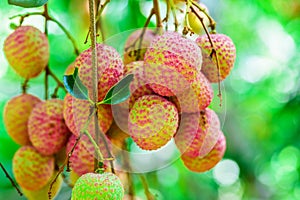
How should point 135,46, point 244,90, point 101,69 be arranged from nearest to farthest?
point 101,69, point 135,46, point 244,90

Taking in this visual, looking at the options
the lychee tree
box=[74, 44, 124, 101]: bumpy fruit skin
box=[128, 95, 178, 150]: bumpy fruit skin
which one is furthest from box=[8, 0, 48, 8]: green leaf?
box=[128, 95, 178, 150]: bumpy fruit skin

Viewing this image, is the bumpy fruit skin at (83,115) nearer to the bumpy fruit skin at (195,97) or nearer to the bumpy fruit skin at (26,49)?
the bumpy fruit skin at (195,97)

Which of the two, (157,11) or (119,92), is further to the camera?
(157,11)

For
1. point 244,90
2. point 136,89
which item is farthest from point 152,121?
point 244,90

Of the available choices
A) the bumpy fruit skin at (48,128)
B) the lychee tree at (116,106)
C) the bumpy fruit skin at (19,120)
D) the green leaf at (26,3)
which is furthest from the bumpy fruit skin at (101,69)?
the bumpy fruit skin at (19,120)

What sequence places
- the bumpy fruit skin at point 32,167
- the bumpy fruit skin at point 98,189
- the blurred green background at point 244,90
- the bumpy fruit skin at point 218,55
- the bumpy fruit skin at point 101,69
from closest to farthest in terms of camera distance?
the bumpy fruit skin at point 98,189 → the bumpy fruit skin at point 101,69 → the bumpy fruit skin at point 218,55 → the bumpy fruit skin at point 32,167 → the blurred green background at point 244,90

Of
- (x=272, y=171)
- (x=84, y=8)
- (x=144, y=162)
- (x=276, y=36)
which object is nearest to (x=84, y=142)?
(x=144, y=162)

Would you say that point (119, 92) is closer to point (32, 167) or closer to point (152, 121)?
point (152, 121)
